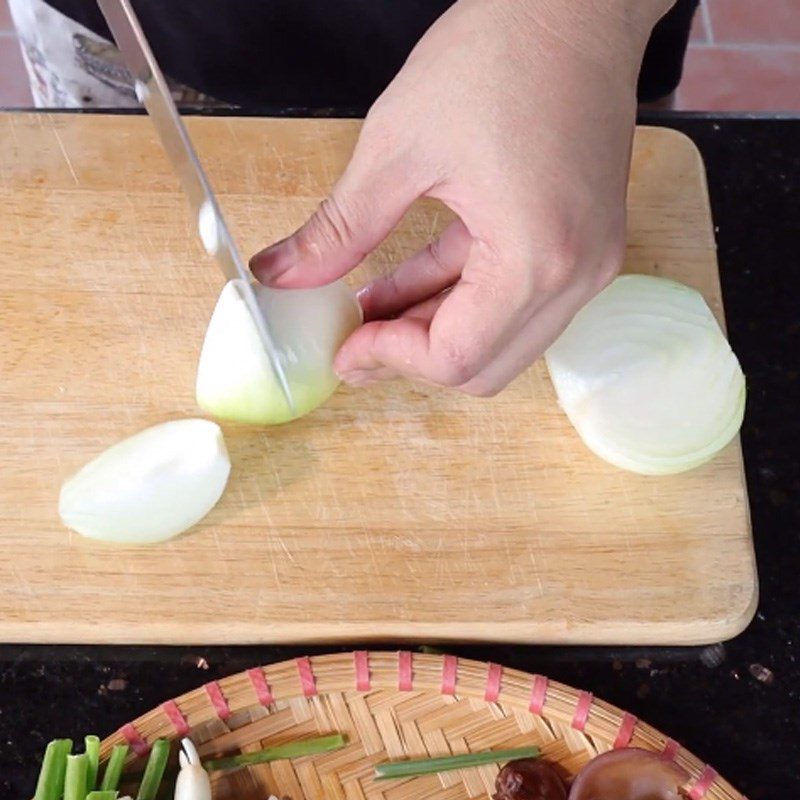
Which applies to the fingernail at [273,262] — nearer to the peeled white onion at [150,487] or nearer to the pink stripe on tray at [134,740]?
the peeled white onion at [150,487]

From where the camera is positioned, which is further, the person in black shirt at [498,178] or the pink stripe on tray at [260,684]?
the pink stripe on tray at [260,684]

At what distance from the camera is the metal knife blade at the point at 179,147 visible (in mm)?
829

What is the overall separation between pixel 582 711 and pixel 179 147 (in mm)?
629

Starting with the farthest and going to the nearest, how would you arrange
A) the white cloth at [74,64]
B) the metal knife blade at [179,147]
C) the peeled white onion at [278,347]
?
1. the white cloth at [74,64]
2. the peeled white onion at [278,347]
3. the metal knife blade at [179,147]

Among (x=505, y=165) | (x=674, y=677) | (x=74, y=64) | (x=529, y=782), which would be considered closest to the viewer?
(x=505, y=165)

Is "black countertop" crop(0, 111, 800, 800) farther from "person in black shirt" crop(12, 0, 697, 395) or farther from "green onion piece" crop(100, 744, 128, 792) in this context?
"person in black shirt" crop(12, 0, 697, 395)

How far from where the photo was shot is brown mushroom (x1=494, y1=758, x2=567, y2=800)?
0.99m

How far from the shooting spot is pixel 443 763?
3.38ft

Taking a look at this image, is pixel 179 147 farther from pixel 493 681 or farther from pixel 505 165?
pixel 493 681

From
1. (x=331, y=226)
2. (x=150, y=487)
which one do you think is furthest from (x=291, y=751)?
(x=331, y=226)

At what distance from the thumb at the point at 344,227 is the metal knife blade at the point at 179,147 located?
5 cm

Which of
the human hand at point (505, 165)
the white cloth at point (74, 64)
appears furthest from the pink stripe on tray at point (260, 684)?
the white cloth at point (74, 64)

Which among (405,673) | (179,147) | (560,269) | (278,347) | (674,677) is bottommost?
(674,677)

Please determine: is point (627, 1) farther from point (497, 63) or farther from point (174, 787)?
point (174, 787)
